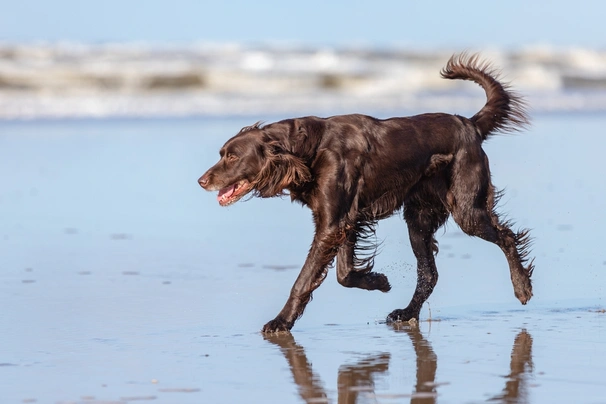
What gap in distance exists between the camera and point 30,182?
11039mm

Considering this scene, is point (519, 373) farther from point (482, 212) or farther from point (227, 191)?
point (227, 191)

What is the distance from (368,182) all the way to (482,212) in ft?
2.74

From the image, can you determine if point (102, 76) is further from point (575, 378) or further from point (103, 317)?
point (575, 378)

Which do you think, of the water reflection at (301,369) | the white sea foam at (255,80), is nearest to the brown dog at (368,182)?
the water reflection at (301,369)

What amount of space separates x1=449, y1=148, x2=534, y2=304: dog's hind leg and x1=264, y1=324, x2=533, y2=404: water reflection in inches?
35.7

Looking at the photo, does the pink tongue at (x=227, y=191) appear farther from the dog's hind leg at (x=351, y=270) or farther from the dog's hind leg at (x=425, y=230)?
the dog's hind leg at (x=425, y=230)

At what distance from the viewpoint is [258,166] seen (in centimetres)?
554

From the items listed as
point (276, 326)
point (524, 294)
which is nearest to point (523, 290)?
point (524, 294)

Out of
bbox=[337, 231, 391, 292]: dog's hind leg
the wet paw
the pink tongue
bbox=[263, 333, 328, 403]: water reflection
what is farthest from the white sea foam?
bbox=[263, 333, 328, 403]: water reflection

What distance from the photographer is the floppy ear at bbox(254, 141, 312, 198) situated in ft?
17.9

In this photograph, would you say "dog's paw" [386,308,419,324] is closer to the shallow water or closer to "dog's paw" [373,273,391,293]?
the shallow water

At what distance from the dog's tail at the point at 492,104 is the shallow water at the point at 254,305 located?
999 millimetres

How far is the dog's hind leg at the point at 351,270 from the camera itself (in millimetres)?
5785

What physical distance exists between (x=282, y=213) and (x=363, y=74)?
18.8 m
